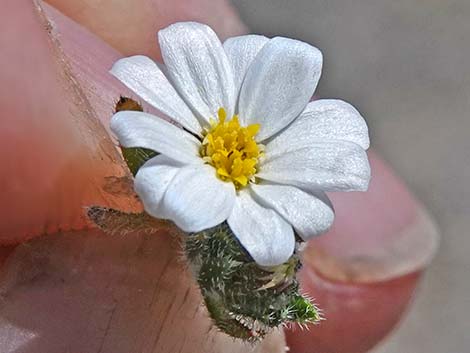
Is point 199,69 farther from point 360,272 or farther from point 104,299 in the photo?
point 360,272

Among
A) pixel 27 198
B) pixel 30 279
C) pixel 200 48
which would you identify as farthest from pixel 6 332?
pixel 200 48

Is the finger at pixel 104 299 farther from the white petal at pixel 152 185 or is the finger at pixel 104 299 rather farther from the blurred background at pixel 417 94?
the blurred background at pixel 417 94

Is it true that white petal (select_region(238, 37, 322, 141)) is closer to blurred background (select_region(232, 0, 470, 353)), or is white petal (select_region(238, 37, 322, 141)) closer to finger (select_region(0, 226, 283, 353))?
finger (select_region(0, 226, 283, 353))

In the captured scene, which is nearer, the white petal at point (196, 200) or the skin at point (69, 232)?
the white petal at point (196, 200)

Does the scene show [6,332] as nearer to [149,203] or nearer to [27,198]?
[27,198]

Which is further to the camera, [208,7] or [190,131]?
[208,7]

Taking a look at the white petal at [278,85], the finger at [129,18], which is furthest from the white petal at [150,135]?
the finger at [129,18]

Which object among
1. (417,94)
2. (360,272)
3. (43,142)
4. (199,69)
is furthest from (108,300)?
(417,94)
